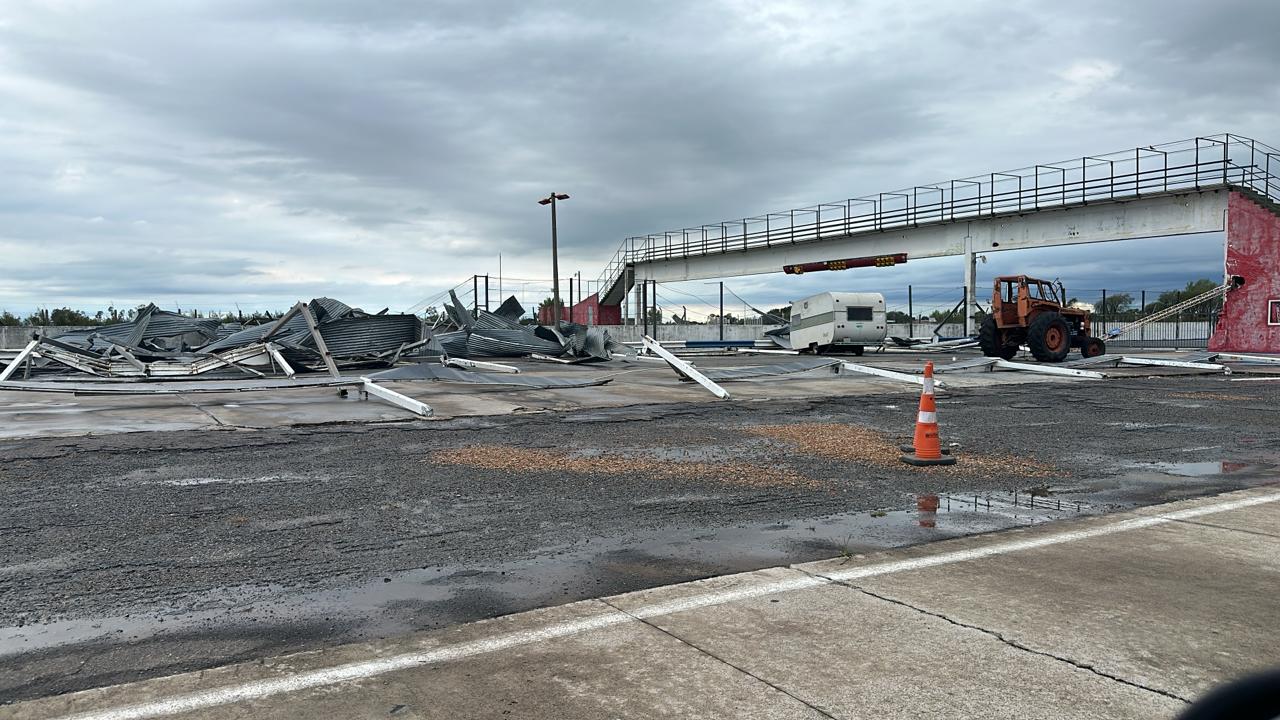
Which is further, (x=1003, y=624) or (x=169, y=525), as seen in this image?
(x=169, y=525)

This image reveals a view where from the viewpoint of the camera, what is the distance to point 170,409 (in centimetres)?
1273

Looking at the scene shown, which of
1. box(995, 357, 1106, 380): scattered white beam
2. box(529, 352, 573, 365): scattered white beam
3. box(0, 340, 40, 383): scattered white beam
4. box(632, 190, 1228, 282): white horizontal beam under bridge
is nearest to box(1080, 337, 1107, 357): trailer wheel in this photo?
box(995, 357, 1106, 380): scattered white beam

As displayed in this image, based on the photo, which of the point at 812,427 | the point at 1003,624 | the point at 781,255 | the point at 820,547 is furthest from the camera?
the point at 781,255

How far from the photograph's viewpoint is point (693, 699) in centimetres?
297

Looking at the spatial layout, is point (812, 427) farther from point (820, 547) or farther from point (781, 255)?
point (781, 255)

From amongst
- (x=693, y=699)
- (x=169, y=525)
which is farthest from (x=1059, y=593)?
(x=169, y=525)

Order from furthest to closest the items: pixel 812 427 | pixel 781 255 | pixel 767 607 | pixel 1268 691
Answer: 1. pixel 781 255
2. pixel 812 427
3. pixel 767 607
4. pixel 1268 691

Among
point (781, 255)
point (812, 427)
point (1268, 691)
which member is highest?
point (781, 255)

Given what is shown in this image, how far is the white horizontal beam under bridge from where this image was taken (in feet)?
103

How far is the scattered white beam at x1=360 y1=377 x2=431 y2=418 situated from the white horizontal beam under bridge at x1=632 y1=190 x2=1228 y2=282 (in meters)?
29.5

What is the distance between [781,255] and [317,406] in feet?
122

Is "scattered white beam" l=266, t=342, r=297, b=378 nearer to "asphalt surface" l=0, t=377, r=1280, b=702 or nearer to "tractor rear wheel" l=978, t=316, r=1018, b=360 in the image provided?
"asphalt surface" l=0, t=377, r=1280, b=702

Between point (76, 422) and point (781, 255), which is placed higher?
point (781, 255)

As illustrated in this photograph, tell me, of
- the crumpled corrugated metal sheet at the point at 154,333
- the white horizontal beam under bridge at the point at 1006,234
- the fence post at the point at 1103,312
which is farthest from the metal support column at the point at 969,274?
the crumpled corrugated metal sheet at the point at 154,333
